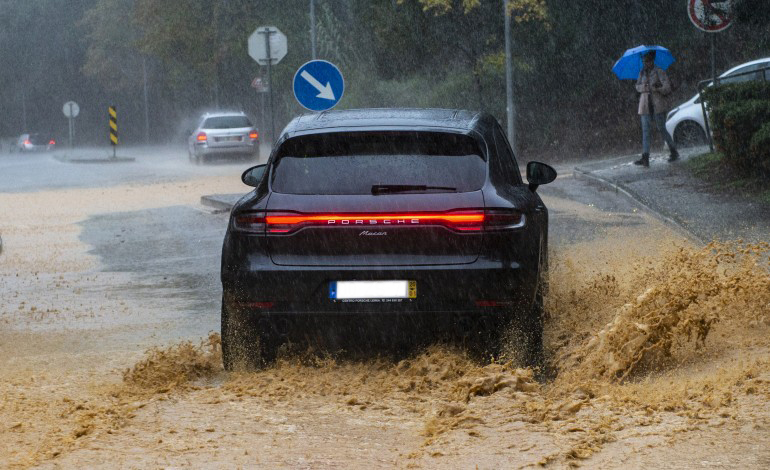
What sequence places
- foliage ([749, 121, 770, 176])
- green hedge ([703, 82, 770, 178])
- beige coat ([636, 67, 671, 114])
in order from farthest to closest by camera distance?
beige coat ([636, 67, 671, 114]) < green hedge ([703, 82, 770, 178]) < foliage ([749, 121, 770, 176])

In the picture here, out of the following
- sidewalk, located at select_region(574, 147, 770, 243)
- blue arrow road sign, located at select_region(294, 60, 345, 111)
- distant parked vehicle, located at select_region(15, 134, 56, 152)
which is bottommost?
distant parked vehicle, located at select_region(15, 134, 56, 152)

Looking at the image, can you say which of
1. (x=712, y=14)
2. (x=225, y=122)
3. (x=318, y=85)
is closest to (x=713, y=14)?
(x=712, y=14)

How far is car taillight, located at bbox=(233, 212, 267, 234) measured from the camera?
6.68 meters

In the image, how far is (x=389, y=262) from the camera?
649 centimetres

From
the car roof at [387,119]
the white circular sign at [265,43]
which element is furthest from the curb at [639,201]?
the white circular sign at [265,43]

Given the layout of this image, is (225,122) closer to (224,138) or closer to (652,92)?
(224,138)

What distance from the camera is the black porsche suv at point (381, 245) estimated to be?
21.3 feet

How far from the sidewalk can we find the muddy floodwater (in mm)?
3692

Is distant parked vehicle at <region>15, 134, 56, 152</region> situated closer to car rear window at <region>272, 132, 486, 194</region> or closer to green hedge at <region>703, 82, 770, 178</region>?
green hedge at <region>703, 82, 770, 178</region>

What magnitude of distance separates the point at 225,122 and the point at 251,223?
1242 inches

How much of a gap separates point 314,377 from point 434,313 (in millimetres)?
809

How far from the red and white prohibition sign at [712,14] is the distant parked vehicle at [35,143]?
60.0 meters

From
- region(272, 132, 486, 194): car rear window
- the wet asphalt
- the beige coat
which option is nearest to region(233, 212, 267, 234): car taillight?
region(272, 132, 486, 194): car rear window

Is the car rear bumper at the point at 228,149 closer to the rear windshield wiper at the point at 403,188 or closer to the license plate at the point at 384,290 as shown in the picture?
the rear windshield wiper at the point at 403,188
